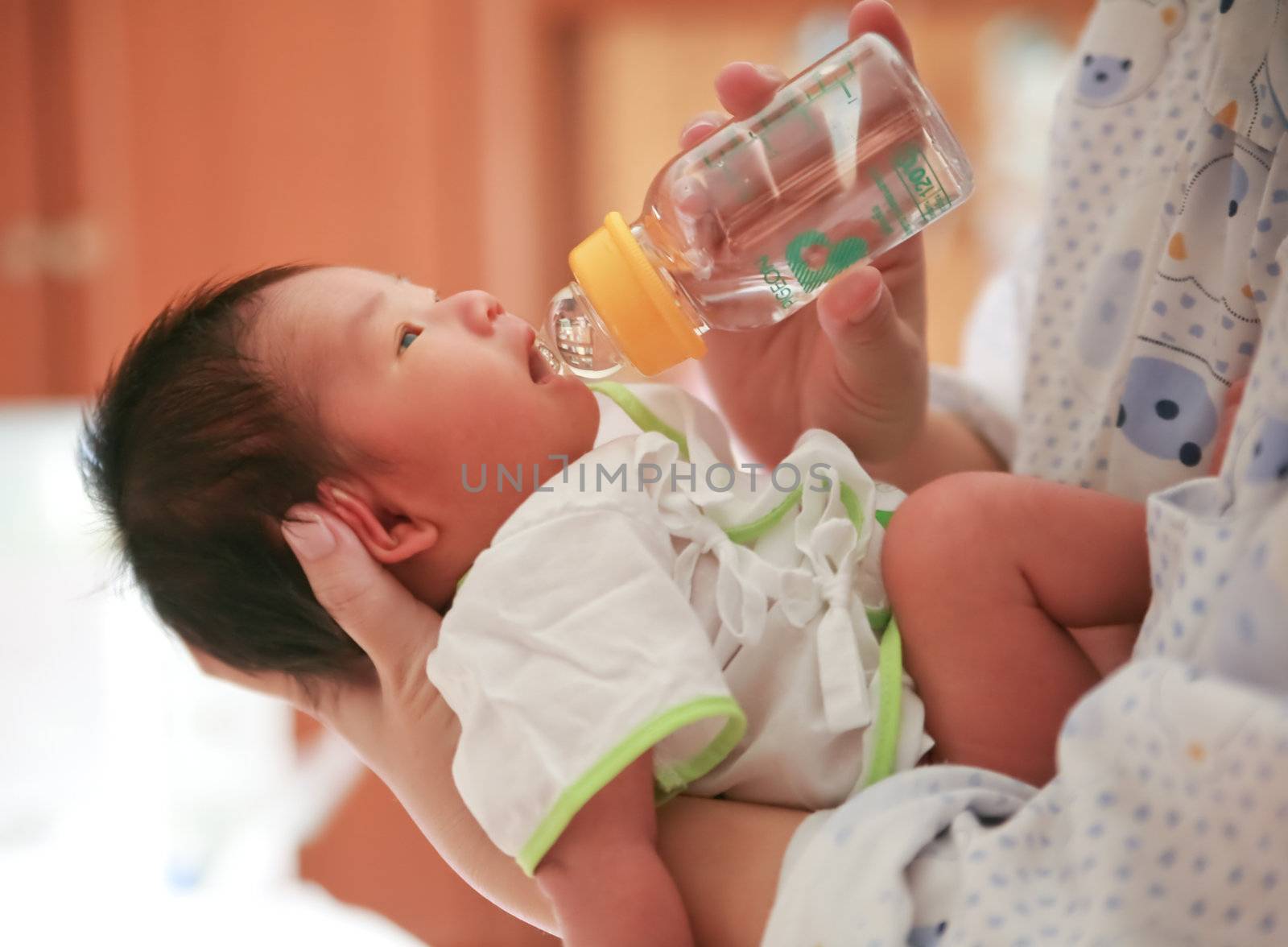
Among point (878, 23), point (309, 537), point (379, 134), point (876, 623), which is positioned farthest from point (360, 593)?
point (379, 134)

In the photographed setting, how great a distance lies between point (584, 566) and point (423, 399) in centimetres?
20

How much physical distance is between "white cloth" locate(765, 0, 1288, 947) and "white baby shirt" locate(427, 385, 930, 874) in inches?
3.3

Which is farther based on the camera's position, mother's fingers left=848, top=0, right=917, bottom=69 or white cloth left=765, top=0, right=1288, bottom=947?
mother's fingers left=848, top=0, right=917, bottom=69

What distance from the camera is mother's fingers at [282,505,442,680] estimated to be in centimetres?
73

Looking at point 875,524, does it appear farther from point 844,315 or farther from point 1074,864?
point 1074,864

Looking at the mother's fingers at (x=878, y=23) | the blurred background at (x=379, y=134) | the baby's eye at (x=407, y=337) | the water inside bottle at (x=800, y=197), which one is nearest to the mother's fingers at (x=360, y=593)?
the baby's eye at (x=407, y=337)

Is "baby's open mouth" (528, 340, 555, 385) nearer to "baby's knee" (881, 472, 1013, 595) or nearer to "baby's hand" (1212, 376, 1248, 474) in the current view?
"baby's knee" (881, 472, 1013, 595)

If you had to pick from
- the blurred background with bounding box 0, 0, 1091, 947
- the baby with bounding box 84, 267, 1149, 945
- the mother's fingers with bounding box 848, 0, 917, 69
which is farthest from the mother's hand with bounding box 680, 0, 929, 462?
the blurred background with bounding box 0, 0, 1091, 947

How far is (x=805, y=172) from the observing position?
83 cm

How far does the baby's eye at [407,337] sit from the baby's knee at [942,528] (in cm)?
36

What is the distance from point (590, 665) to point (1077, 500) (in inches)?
11.9

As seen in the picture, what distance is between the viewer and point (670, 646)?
625 millimetres

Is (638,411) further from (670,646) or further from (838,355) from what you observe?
(670,646)

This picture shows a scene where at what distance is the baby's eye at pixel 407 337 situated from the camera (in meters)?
0.81
